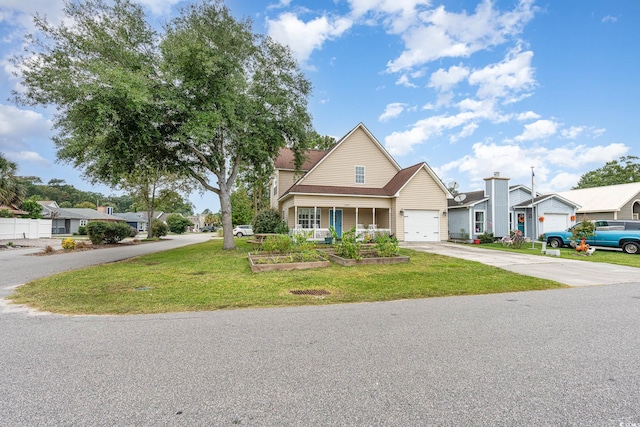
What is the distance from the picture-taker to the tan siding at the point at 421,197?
20.2 metres

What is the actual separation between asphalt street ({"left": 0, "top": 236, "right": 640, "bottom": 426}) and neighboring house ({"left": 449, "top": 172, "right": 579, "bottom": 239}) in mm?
17378

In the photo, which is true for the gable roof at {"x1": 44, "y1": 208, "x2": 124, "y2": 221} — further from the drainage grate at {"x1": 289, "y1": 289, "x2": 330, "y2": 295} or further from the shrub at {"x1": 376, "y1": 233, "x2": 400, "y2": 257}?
the drainage grate at {"x1": 289, "y1": 289, "x2": 330, "y2": 295}

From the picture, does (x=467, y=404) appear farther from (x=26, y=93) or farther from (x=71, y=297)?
(x=26, y=93)

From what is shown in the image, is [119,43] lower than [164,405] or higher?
higher

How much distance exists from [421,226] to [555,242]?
7.82 metres

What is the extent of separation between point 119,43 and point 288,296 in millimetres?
14516

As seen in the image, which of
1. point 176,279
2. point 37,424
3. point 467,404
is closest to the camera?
point 37,424

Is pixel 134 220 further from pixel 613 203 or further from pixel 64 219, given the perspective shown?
pixel 613 203

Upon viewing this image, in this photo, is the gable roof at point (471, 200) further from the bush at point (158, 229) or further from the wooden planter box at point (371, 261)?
the bush at point (158, 229)

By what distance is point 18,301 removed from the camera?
6.37m

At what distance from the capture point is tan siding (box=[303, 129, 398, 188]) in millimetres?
21047

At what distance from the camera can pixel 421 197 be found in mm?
20531

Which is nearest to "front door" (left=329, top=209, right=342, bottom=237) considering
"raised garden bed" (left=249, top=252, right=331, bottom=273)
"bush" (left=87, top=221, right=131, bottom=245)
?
"raised garden bed" (left=249, top=252, right=331, bottom=273)

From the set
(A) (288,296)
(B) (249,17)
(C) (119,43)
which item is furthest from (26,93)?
(A) (288,296)
